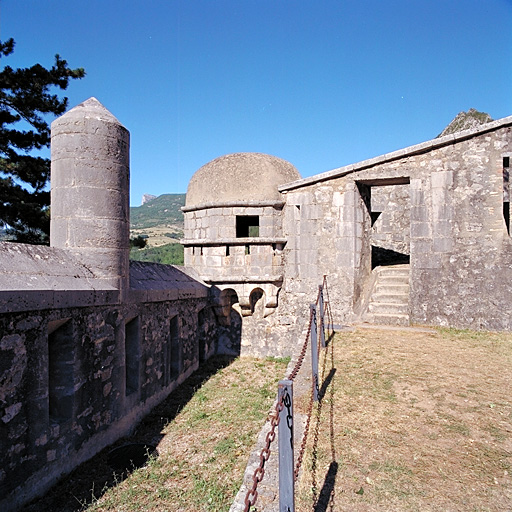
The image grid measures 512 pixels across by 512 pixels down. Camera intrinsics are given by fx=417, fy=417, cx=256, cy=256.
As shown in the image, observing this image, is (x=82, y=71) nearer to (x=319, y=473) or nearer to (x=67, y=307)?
(x=67, y=307)

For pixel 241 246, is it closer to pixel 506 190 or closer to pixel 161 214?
pixel 506 190

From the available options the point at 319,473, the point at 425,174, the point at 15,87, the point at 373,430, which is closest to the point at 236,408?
the point at 373,430

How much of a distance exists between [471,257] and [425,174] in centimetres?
213

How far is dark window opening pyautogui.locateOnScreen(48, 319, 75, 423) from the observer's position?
17.1ft

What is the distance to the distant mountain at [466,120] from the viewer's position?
24.6 metres

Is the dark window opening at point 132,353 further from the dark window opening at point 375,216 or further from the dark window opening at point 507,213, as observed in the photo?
the dark window opening at point 375,216

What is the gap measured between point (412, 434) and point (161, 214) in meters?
83.7

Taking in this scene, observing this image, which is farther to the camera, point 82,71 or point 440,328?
point 82,71

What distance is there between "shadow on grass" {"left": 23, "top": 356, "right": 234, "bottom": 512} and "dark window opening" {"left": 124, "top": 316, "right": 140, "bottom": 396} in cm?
70

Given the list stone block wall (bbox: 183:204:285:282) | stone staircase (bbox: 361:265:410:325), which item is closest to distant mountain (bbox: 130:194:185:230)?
stone block wall (bbox: 183:204:285:282)

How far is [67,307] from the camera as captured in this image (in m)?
5.14

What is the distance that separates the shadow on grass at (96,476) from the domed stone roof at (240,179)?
19.4ft

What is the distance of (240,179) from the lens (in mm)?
11727

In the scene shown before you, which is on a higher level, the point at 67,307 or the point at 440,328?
the point at 67,307
